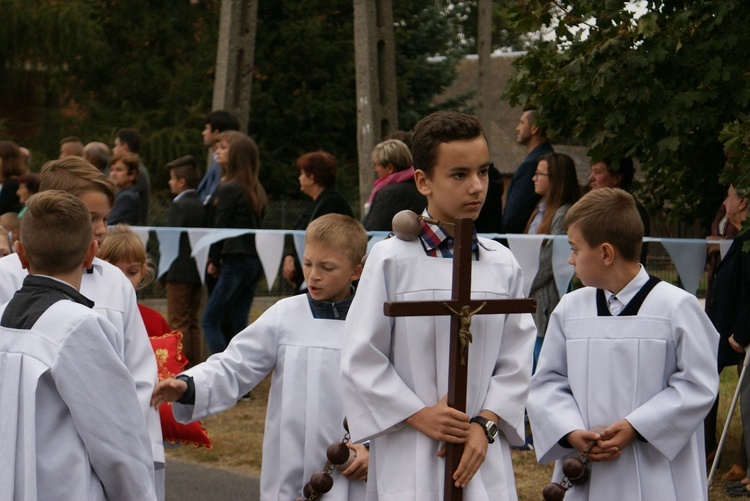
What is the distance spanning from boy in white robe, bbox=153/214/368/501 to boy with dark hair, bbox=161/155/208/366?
226 inches

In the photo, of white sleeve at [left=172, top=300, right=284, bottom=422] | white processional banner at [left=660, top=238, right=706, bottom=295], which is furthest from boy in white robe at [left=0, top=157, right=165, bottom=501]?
white processional banner at [left=660, top=238, right=706, bottom=295]

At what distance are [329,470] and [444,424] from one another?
40.2 inches

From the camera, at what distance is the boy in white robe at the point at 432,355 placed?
3.44 m

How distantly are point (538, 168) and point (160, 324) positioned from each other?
145 inches

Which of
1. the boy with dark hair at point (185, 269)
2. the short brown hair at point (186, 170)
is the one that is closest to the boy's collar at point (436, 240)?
the boy with dark hair at point (185, 269)

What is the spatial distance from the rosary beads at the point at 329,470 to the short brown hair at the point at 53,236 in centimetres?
115

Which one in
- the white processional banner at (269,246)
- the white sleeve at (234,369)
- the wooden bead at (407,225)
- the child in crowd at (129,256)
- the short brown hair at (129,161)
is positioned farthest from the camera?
the short brown hair at (129,161)

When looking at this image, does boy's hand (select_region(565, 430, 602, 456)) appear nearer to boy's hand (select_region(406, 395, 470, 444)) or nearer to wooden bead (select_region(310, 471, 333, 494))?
wooden bead (select_region(310, 471, 333, 494))

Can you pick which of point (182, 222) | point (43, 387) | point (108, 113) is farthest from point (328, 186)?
point (108, 113)

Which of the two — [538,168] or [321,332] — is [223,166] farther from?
[321,332]

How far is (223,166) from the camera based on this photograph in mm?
9867

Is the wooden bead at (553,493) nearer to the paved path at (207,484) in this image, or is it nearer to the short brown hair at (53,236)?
the short brown hair at (53,236)

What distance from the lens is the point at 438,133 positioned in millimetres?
3592

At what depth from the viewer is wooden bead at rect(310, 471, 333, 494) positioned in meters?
4.11
